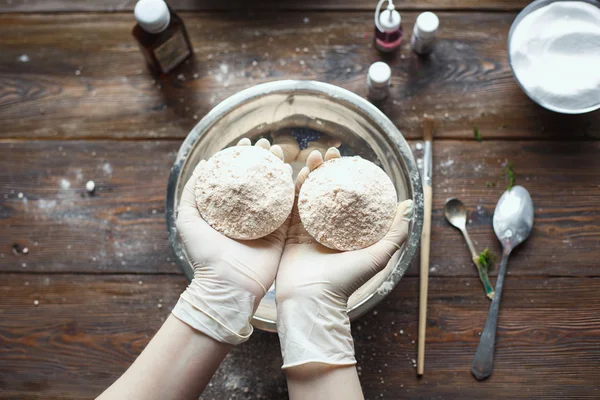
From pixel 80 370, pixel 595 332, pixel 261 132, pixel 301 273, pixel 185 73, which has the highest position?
pixel 185 73

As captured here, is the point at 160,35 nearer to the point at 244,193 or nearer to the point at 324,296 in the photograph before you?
the point at 244,193

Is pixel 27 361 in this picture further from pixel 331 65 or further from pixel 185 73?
pixel 331 65

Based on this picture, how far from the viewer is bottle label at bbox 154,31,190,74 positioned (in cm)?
117

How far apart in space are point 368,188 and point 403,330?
0.47m

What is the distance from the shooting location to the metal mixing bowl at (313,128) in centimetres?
98

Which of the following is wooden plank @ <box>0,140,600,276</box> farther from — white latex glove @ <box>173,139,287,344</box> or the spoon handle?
white latex glove @ <box>173,139,287,344</box>

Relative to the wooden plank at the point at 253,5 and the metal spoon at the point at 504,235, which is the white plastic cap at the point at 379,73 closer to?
the wooden plank at the point at 253,5

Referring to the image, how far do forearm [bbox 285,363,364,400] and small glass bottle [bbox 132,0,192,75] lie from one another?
2.85 ft

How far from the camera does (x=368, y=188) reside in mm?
873

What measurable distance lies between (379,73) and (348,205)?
1.47ft

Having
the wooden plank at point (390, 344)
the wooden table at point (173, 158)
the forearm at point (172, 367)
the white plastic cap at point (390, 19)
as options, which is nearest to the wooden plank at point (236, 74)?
the wooden table at point (173, 158)

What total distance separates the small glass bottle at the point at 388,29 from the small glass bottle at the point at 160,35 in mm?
520

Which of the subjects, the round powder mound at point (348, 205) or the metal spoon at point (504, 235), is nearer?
the round powder mound at point (348, 205)

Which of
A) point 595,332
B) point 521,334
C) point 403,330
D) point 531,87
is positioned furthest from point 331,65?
point 595,332
